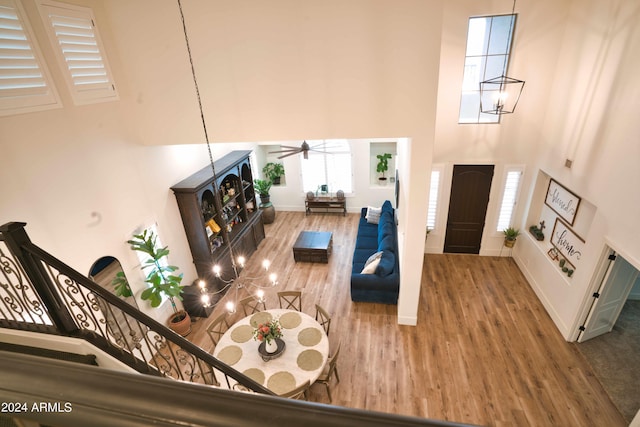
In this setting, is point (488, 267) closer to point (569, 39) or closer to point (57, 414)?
point (569, 39)

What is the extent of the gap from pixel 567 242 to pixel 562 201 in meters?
0.74

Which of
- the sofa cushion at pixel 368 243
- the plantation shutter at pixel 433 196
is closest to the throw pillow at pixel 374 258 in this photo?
the sofa cushion at pixel 368 243

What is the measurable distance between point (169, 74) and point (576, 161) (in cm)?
645

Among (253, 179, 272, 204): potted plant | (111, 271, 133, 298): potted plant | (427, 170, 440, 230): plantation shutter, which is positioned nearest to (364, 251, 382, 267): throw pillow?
(427, 170, 440, 230): plantation shutter

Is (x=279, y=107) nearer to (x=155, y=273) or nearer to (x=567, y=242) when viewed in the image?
(x=155, y=273)

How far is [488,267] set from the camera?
7.34 meters

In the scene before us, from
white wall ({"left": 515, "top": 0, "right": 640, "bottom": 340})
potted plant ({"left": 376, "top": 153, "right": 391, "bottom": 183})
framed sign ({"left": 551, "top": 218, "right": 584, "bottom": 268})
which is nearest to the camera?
white wall ({"left": 515, "top": 0, "right": 640, "bottom": 340})

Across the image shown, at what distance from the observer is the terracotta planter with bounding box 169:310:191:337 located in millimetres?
5688

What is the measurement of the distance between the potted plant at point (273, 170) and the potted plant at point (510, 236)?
21.5 ft

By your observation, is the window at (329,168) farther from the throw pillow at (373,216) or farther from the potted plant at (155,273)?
the potted plant at (155,273)

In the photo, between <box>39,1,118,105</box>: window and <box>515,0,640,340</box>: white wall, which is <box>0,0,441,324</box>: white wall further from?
<box>515,0,640,340</box>: white wall

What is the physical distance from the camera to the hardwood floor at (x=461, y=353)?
4.45m

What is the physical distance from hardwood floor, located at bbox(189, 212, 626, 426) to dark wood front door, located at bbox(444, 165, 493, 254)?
42cm

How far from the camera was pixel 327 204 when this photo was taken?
10.5m
